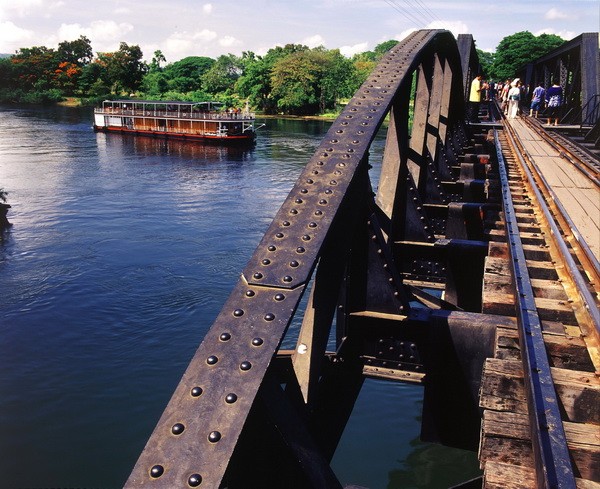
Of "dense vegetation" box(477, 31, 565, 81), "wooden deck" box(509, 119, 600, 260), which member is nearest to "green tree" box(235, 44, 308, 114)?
"dense vegetation" box(477, 31, 565, 81)

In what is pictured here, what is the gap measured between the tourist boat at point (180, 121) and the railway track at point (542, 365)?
56910 mm

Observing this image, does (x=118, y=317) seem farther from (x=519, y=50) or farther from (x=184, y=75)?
(x=184, y=75)

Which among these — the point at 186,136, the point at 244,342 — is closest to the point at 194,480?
the point at 244,342

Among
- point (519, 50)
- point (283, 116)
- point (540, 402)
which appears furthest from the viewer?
point (519, 50)

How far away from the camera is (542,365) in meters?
2.84

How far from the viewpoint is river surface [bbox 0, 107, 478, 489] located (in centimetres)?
1204

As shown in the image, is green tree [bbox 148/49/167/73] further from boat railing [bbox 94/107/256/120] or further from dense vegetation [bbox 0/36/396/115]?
boat railing [bbox 94/107/256/120]

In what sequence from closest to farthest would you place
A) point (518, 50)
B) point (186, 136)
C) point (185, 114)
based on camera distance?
point (186, 136) < point (185, 114) < point (518, 50)

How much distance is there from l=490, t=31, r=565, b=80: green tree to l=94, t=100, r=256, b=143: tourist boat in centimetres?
5886

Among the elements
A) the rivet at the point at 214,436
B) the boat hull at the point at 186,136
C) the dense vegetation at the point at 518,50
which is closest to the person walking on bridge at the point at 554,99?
the rivet at the point at 214,436

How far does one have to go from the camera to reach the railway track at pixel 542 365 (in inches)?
88.3

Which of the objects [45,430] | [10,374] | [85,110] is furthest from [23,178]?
[85,110]

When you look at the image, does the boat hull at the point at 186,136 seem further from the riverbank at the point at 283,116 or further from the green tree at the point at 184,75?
the green tree at the point at 184,75

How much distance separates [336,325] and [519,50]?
109150mm
